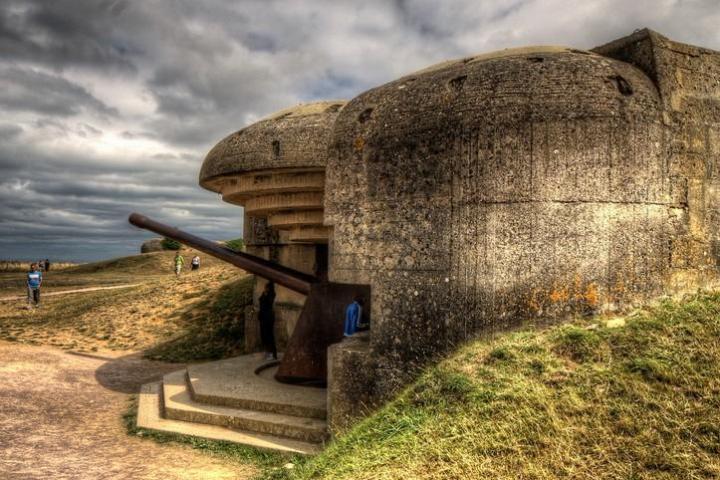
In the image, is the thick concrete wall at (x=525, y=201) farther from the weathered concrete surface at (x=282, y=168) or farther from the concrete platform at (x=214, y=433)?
the weathered concrete surface at (x=282, y=168)

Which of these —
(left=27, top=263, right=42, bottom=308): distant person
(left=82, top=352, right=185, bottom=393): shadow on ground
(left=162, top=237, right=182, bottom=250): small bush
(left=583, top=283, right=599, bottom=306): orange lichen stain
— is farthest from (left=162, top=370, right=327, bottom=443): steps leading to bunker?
(left=162, top=237, right=182, bottom=250): small bush

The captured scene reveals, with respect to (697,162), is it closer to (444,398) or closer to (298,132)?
(444,398)

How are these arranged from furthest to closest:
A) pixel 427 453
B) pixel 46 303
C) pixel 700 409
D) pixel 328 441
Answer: pixel 46 303, pixel 328 441, pixel 427 453, pixel 700 409

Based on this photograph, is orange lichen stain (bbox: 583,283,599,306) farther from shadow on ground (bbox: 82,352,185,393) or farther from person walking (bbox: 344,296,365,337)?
shadow on ground (bbox: 82,352,185,393)

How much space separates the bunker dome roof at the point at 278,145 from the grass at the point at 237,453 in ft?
11.4

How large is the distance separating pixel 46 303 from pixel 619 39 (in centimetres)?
1766

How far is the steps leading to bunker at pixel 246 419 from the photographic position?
591 cm

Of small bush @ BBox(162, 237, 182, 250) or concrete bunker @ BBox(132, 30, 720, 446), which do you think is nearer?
concrete bunker @ BBox(132, 30, 720, 446)

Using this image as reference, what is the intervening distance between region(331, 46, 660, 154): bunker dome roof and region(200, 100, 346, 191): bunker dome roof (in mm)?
1982

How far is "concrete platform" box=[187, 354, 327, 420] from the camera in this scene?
6391 mm

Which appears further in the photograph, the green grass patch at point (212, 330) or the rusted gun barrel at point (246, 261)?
the green grass patch at point (212, 330)

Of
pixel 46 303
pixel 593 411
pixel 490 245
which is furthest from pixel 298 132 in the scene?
pixel 46 303

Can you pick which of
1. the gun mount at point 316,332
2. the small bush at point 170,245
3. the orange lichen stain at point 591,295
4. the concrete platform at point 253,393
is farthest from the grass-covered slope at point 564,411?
the small bush at point 170,245

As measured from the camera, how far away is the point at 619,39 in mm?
5613
